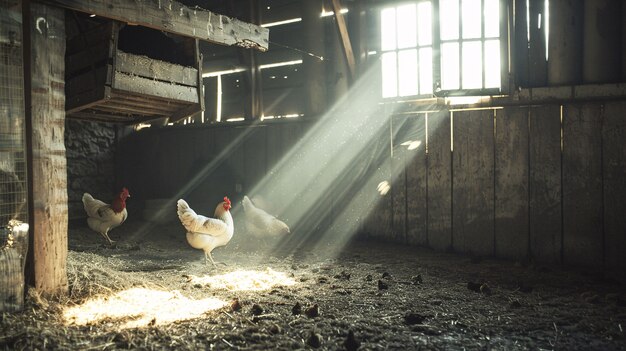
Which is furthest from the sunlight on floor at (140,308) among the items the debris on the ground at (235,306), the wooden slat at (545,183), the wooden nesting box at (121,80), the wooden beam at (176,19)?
the wooden slat at (545,183)

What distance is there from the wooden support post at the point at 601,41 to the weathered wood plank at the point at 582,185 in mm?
397

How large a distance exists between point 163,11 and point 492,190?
4286mm

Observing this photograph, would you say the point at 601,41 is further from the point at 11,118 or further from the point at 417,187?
the point at 11,118

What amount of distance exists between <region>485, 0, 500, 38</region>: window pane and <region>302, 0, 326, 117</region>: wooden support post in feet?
8.38

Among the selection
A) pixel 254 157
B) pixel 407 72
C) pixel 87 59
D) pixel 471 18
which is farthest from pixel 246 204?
pixel 471 18

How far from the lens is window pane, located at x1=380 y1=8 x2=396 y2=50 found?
6383mm

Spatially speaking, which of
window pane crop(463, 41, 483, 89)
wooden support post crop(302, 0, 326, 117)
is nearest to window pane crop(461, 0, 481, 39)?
window pane crop(463, 41, 483, 89)

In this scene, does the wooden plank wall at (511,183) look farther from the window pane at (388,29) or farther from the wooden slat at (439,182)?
the window pane at (388,29)

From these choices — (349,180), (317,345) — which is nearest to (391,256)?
(349,180)

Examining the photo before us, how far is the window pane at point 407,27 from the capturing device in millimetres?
6180

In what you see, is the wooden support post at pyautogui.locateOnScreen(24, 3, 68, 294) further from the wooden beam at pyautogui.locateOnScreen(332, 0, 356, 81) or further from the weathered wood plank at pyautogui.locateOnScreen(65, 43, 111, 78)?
the wooden beam at pyautogui.locateOnScreen(332, 0, 356, 81)

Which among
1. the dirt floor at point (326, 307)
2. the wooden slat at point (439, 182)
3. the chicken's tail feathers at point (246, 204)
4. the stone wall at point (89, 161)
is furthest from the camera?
the stone wall at point (89, 161)

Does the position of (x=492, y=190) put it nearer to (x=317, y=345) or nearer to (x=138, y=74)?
(x=317, y=345)

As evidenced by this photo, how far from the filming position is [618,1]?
498 cm
